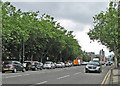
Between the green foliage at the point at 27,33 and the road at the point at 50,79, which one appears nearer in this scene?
the road at the point at 50,79

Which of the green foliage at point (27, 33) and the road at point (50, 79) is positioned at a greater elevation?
the green foliage at point (27, 33)

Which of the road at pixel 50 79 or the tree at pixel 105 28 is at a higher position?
the tree at pixel 105 28

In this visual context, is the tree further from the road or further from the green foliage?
the road

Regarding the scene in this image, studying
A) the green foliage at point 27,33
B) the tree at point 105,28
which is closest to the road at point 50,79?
the green foliage at point 27,33

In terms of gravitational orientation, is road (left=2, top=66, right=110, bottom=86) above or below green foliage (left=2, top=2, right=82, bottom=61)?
below

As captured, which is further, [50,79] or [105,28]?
[105,28]

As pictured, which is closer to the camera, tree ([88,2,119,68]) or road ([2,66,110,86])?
road ([2,66,110,86])

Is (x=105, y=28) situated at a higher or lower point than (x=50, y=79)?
higher

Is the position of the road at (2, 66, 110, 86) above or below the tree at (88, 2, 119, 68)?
below

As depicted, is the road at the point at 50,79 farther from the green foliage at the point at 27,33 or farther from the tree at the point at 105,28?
the tree at the point at 105,28

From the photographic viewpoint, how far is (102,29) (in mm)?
46438

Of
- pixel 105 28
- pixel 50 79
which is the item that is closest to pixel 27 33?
pixel 105 28

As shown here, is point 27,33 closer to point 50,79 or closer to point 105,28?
point 105,28

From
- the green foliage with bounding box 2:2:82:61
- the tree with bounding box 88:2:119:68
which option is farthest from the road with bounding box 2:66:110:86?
the tree with bounding box 88:2:119:68
